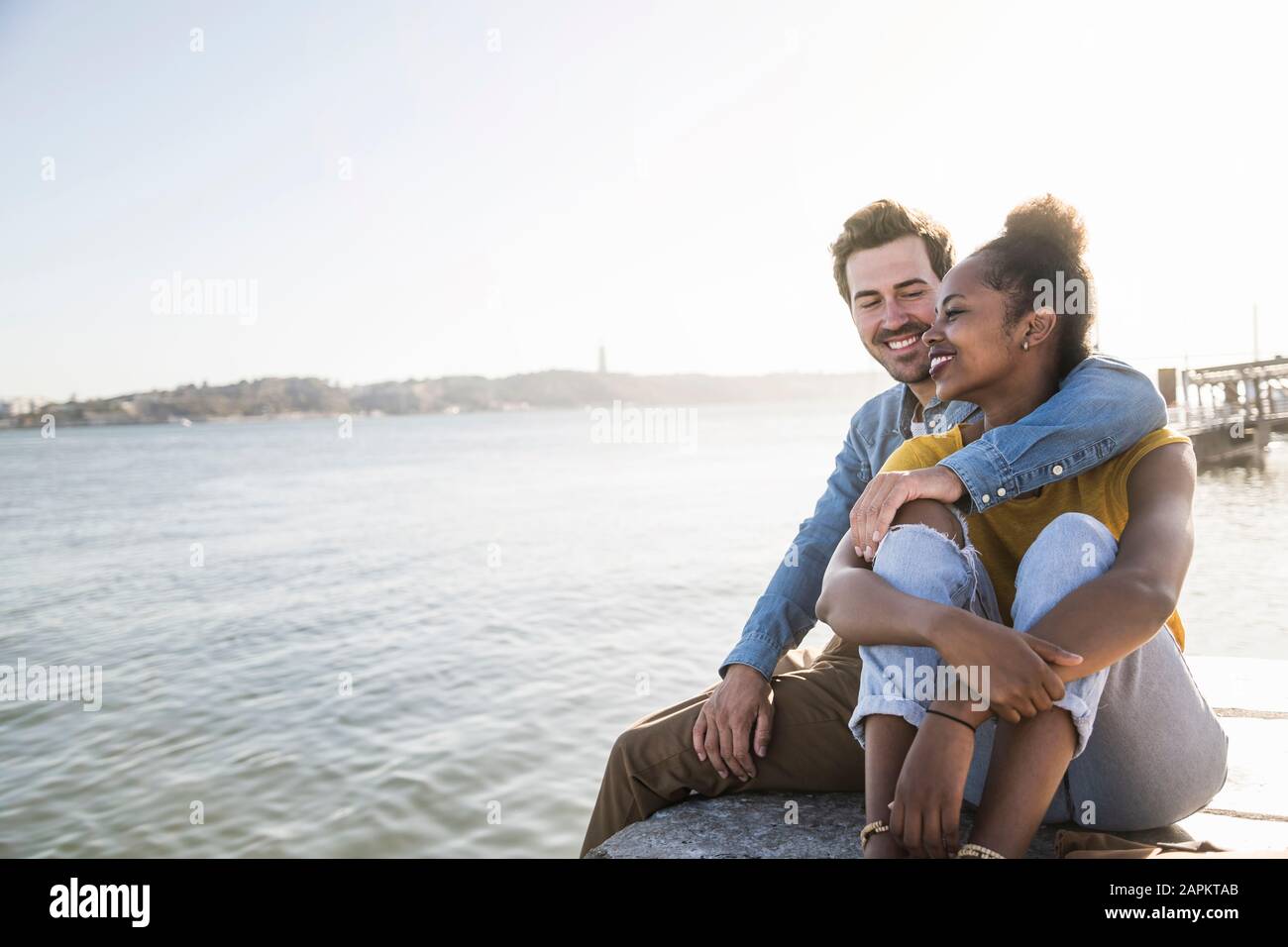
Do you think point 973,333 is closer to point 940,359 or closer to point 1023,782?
point 940,359

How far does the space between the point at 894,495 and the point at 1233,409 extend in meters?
33.7

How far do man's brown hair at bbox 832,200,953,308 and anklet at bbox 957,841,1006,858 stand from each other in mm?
2111

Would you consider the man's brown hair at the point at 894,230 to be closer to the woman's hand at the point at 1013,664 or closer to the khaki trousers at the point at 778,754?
the khaki trousers at the point at 778,754

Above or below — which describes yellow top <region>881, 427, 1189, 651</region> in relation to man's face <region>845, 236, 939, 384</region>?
below

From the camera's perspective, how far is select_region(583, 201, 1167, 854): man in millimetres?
2160

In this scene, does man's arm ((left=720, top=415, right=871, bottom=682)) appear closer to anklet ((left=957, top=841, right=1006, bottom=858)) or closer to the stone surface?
the stone surface

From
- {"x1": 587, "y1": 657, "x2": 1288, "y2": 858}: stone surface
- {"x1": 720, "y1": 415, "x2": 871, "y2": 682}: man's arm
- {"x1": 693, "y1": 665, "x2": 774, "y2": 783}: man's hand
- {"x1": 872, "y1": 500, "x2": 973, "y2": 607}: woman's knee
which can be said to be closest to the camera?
{"x1": 872, "y1": 500, "x2": 973, "y2": 607}: woman's knee

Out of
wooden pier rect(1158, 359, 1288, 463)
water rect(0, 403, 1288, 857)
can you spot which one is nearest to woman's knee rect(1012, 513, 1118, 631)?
water rect(0, 403, 1288, 857)

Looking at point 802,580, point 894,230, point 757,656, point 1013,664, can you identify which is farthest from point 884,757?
point 894,230

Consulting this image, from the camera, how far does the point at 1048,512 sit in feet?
7.48

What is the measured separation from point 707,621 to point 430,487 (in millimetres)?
23918

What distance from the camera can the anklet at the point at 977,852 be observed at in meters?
1.77

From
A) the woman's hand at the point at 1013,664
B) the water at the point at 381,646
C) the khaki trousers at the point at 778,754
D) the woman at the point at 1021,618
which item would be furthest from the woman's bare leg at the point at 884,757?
the water at the point at 381,646
